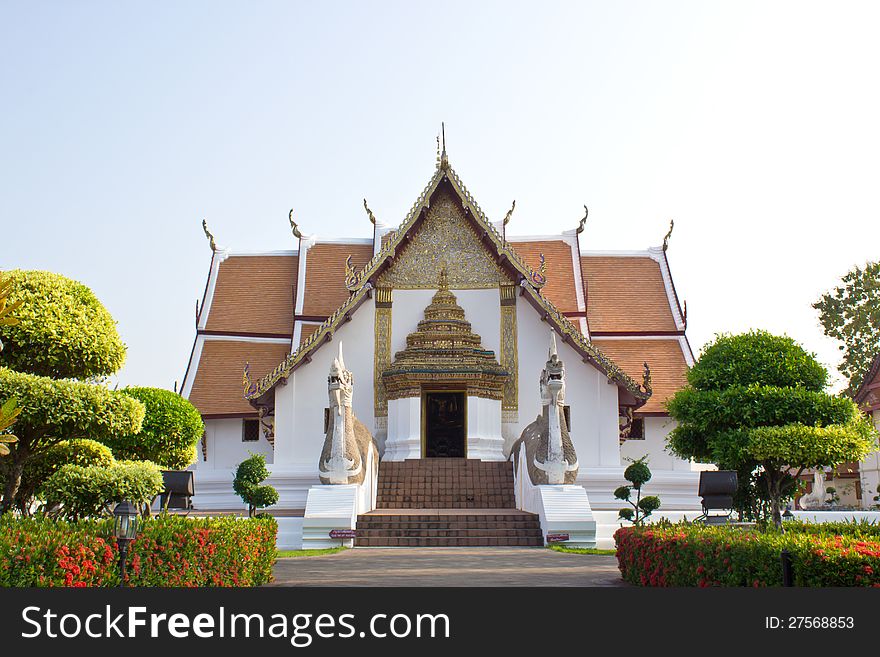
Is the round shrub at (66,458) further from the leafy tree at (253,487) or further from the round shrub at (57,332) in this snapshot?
the leafy tree at (253,487)

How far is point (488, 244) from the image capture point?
57.5 ft

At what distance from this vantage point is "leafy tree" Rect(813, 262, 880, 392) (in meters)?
30.6

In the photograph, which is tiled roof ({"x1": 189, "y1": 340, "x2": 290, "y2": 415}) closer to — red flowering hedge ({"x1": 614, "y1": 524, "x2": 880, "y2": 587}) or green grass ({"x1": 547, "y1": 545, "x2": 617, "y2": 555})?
green grass ({"x1": 547, "y1": 545, "x2": 617, "y2": 555})

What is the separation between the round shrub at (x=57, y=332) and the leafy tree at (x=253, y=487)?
469 centimetres

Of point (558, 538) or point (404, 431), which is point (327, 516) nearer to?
point (558, 538)

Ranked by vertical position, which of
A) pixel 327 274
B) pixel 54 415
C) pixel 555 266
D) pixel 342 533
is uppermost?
pixel 555 266

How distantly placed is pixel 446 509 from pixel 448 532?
181 centimetres

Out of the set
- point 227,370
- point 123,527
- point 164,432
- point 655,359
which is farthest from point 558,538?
point 227,370

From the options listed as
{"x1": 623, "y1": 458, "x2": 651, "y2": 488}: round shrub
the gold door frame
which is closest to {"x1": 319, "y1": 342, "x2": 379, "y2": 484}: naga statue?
the gold door frame

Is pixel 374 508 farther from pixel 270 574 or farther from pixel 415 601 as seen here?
pixel 415 601

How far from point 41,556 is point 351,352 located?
11653 millimetres

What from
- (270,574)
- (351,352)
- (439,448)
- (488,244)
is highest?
(488,244)

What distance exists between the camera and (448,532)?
12680 millimetres

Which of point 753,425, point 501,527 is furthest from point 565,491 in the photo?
point 753,425
